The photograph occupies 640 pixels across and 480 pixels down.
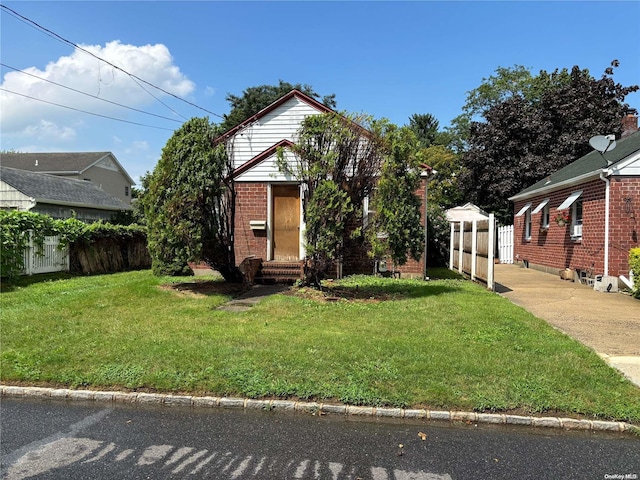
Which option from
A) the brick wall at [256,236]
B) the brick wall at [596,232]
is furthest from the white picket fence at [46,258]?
the brick wall at [596,232]

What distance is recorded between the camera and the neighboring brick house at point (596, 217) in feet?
38.5

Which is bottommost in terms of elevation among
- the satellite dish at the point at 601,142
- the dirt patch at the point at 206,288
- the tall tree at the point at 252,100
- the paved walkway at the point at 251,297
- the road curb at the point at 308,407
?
the road curb at the point at 308,407

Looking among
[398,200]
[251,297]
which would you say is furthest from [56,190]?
[398,200]

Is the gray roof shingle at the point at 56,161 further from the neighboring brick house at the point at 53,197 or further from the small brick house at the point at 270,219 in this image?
the small brick house at the point at 270,219

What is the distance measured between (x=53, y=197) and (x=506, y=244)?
74.0 feet

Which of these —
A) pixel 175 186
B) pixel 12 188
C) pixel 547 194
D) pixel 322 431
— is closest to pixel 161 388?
pixel 322 431

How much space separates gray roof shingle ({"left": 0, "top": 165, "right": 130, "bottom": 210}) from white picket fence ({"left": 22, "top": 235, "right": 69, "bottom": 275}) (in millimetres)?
8231

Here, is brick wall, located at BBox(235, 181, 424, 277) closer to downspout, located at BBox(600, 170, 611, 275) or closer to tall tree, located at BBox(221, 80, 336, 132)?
downspout, located at BBox(600, 170, 611, 275)

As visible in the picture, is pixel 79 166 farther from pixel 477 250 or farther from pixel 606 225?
pixel 606 225

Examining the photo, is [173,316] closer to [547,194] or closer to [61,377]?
[61,377]

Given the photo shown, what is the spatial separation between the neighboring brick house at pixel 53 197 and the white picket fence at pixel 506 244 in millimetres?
19939

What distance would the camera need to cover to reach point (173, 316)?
7.66 meters

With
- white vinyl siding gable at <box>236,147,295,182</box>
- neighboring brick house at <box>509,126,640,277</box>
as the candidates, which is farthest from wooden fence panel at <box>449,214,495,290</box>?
white vinyl siding gable at <box>236,147,295,182</box>

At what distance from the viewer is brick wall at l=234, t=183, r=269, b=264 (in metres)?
12.8
